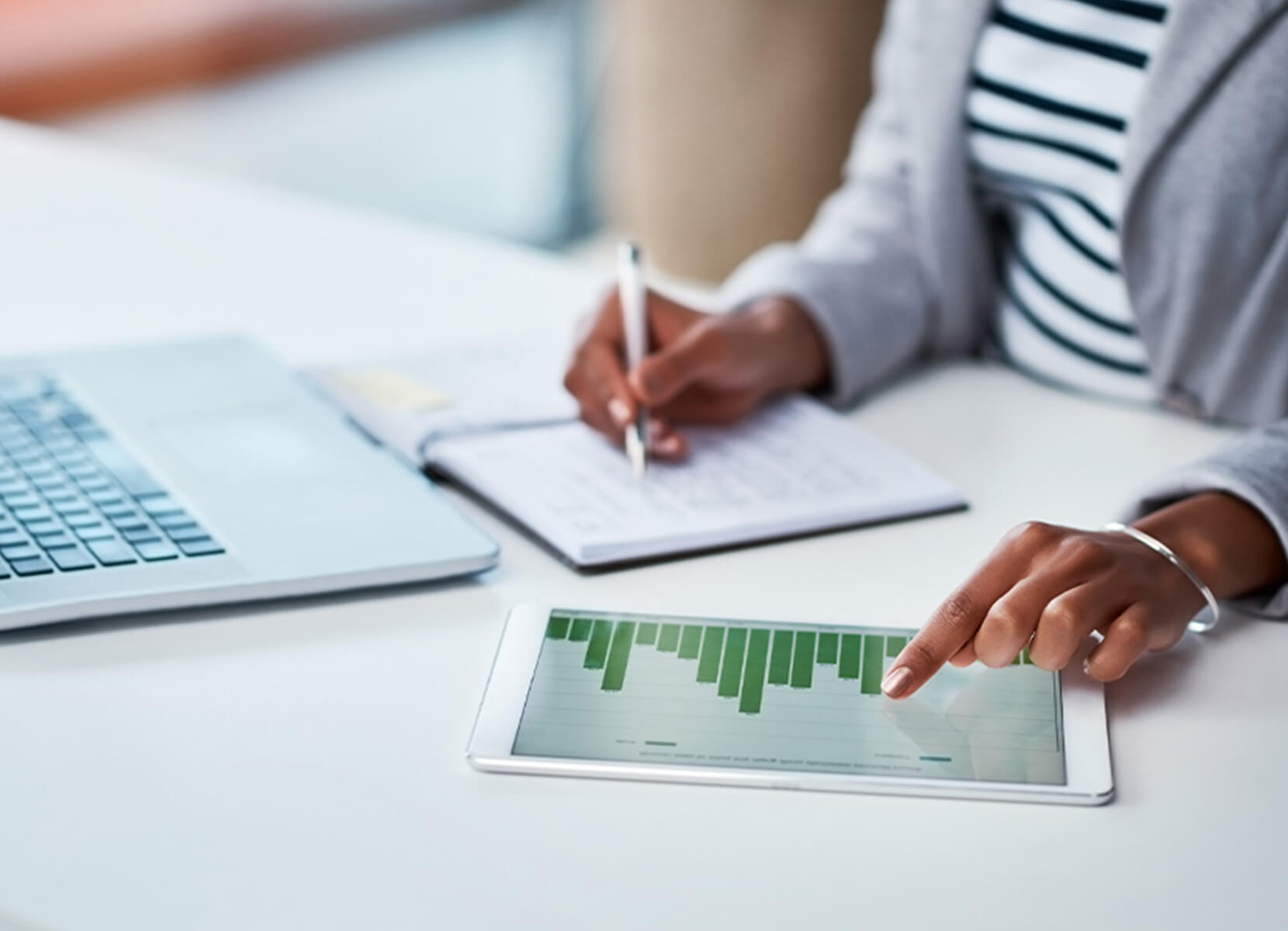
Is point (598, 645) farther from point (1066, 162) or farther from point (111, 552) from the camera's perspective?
point (1066, 162)

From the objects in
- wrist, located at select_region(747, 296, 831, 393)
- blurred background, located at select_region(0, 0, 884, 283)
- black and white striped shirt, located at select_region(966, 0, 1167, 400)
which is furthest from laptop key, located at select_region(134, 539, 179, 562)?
blurred background, located at select_region(0, 0, 884, 283)

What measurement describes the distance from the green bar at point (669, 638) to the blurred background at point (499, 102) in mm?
1676

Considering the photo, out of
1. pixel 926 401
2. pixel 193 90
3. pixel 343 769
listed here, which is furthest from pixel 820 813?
pixel 193 90

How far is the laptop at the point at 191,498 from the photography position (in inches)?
28.3

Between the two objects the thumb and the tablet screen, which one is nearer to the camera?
the tablet screen

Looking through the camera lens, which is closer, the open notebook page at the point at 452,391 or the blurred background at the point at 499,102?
the open notebook page at the point at 452,391

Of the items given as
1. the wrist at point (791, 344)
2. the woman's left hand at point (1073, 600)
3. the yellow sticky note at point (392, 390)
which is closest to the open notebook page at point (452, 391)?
the yellow sticky note at point (392, 390)

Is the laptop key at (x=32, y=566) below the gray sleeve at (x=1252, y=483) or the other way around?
below

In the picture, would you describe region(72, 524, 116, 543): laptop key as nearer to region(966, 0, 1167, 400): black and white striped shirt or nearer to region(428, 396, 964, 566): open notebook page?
region(428, 396, 964, 566): open notebook page

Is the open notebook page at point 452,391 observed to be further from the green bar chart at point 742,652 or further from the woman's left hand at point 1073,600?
the woman's left hand at point 1073,600

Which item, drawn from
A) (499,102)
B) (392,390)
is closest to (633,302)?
(392,390)

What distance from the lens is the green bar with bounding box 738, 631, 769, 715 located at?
65 cm

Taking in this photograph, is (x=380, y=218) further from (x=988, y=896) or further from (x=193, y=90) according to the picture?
(x=193, y=90)

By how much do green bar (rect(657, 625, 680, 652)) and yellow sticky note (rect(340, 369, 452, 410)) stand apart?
284mm
